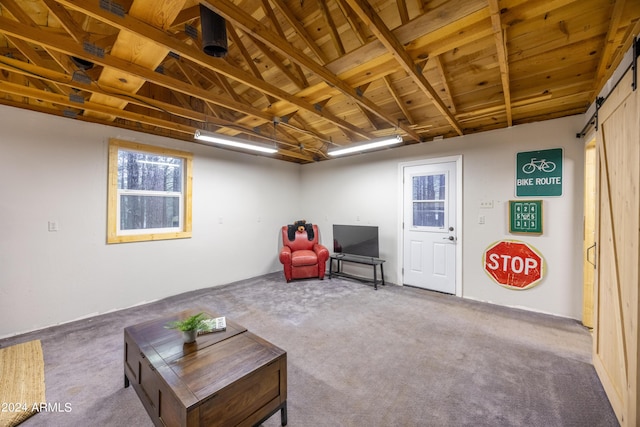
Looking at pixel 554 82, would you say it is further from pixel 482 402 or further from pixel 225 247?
pixel 225 247

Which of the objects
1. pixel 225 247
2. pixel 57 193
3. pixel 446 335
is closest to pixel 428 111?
pixel 446 335

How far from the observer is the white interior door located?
4152 mm

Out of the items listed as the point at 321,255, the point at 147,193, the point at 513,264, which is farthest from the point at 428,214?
the point at 147,193

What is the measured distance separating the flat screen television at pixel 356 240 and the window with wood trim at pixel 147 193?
2.74m

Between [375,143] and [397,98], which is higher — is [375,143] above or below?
below

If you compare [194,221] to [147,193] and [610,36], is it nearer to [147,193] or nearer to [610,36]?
[147,193]

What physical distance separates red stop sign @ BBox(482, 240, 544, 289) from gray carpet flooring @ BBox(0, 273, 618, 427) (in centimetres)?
40

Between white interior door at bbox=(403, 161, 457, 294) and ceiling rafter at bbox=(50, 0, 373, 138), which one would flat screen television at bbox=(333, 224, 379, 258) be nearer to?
white interior door at bbox=(403, 161, 457, 294)

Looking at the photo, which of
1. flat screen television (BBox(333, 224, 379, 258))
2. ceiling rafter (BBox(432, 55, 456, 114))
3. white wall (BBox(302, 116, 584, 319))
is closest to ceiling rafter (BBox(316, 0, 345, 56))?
ceiling rafter (BBox(432, 55, 456, 114))

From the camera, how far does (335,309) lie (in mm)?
3557

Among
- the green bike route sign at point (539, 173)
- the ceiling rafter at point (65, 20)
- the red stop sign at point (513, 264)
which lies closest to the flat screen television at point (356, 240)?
the red stop sign at point (513, 264)

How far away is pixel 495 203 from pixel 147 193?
524 cm

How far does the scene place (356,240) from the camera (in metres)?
4.95

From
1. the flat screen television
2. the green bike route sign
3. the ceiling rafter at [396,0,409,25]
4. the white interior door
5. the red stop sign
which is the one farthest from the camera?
the flat screen television
